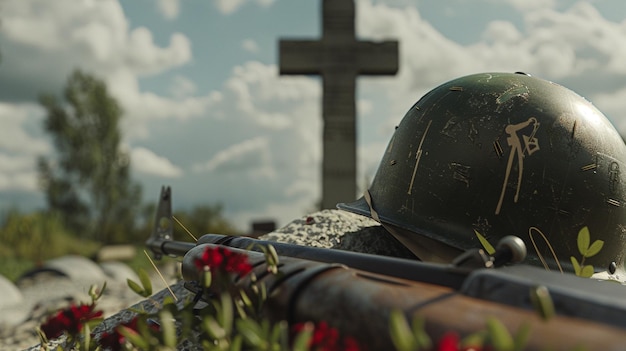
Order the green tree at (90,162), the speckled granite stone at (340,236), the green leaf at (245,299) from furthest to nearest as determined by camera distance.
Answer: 1. the green tree at (90,162)
2. the speckled granite stone at (340,236)
3. the green leaf at (245,299)

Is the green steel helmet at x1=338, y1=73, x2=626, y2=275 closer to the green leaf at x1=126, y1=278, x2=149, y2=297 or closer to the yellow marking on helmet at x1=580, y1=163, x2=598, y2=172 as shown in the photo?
the yellow marking on helmet at x1=580, y1=163, x2=598, y2=172

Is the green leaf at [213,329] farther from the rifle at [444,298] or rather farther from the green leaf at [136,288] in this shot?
the green leaf at [136,288]

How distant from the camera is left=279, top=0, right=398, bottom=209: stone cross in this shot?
771 centimetres

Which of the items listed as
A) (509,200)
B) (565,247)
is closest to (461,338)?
(509,200)

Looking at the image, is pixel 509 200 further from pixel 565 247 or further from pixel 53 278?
pixel 53 278

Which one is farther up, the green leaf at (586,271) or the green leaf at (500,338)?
the green leaf at (500,338)

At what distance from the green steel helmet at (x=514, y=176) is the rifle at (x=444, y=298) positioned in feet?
4.46

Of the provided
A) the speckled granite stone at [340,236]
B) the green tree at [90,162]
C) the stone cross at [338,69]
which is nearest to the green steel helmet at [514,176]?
the speckled granite stone at [340,236]

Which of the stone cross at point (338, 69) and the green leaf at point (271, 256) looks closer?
the green leaf at point (271, 256)

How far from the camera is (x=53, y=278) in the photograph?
10.2 m

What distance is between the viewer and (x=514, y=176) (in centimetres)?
317

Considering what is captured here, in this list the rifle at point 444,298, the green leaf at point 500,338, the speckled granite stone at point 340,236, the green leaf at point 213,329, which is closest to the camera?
the green leaf at point 500,338

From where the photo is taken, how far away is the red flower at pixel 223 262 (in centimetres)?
174

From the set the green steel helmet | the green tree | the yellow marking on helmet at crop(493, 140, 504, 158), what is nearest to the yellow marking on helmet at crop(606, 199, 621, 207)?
the green steel helmet
